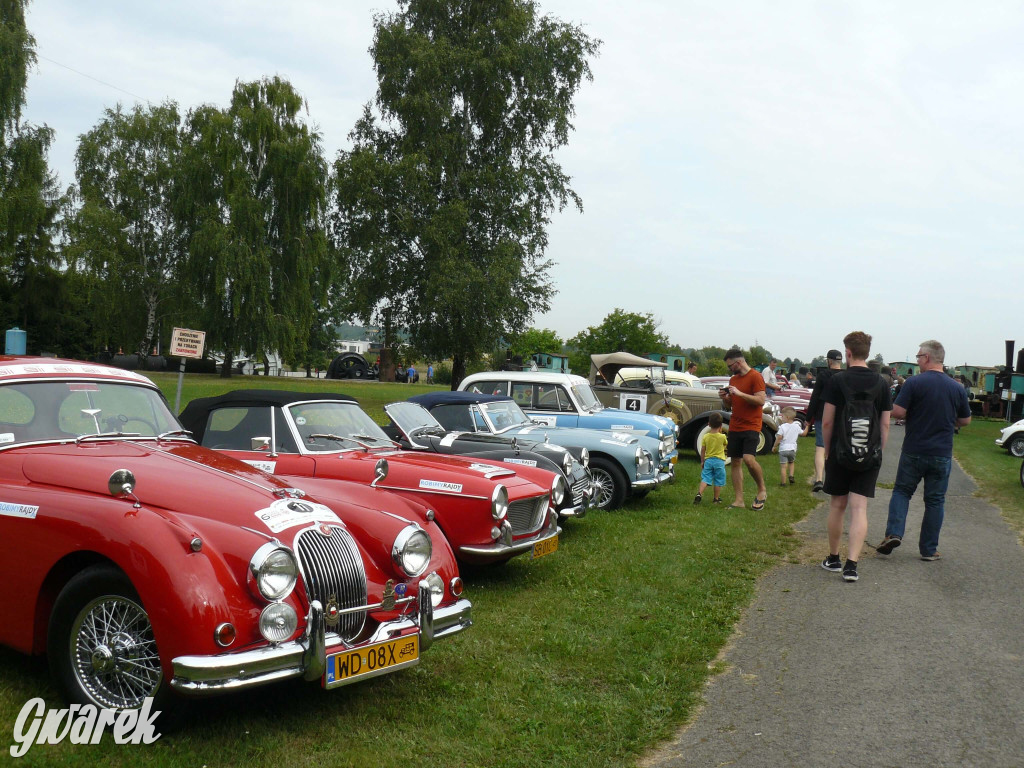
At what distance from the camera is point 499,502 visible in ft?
20.8

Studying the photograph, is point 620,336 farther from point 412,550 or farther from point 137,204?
point 412,550

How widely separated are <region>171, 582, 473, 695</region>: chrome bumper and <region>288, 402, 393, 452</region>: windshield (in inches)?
111

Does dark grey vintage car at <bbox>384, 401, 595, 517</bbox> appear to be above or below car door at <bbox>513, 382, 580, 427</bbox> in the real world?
below

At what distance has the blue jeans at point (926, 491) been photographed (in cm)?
758

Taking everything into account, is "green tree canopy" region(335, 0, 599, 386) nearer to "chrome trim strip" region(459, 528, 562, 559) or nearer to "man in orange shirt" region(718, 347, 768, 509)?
"man in orange shirt" region(718, 347, 768, 509)

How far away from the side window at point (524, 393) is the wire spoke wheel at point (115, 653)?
9053 millimetres

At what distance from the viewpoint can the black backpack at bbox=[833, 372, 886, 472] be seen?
6773 mm

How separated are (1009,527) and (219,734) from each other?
31.8 feet

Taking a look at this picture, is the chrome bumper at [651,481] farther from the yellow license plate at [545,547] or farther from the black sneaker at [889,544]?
the yellow license plate at [545,547]

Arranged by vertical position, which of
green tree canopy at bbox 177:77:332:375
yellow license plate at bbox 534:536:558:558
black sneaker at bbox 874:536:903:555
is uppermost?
green tree canopy at bbox 177:77:332:375

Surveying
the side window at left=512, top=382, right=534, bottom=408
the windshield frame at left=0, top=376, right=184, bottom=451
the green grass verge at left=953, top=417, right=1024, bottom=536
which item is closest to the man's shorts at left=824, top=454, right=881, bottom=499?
the green grass verge at left=953, top=417, right=1024, bottom=536

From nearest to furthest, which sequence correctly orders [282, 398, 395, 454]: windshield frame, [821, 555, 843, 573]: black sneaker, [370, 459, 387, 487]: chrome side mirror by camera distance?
[370, 459, 387, 487]: chrome side mirror, [282, 398, 395, 454]: windshield frame, [821, 555, 843, 573]: black sneaker

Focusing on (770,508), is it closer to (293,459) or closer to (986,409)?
(293,459)

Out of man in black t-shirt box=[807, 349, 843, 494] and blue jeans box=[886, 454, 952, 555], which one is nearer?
blue jeans box=[886, 454, 952, 555]
